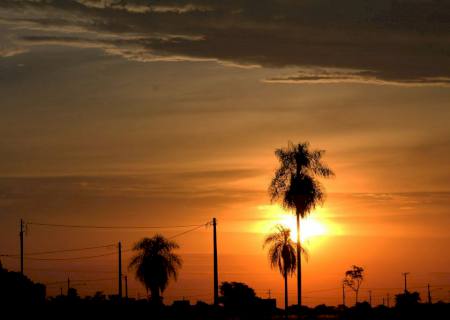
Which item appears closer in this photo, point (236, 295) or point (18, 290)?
point (18, 290)

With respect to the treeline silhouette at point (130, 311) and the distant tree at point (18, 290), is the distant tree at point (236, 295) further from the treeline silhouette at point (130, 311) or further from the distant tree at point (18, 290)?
the distant tree at point (18, 290)

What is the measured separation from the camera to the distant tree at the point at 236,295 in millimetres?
85300

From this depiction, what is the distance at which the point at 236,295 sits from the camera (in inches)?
3546

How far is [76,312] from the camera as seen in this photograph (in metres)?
69.1

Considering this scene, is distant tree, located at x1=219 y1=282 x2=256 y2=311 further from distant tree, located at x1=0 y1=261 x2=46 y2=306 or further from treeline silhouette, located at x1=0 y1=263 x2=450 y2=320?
distant tree, located at x1=0 y1=261 x2=46 y2=306

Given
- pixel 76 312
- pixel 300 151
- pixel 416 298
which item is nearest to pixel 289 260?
pixel 300 151

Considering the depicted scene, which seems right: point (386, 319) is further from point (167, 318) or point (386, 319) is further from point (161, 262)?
point (161, 262)

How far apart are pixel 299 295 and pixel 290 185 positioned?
8.95 m

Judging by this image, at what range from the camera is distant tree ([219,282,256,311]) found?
85.3 metres

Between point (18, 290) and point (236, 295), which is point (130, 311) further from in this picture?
point (236, 295)

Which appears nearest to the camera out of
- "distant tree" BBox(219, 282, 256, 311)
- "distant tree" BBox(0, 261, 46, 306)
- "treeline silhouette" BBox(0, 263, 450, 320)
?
"treeline silhouette" BBox(0, 263, 450, 320)

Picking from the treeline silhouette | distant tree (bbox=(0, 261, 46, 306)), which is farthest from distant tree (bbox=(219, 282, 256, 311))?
distant tree (bbox=(0, 261, 46, 306))

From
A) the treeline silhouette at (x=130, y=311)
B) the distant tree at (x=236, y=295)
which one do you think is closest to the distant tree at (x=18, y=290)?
the treeline silhouette at (x=130, y=311)

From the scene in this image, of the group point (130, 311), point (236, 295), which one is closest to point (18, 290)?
point (130, 311)
